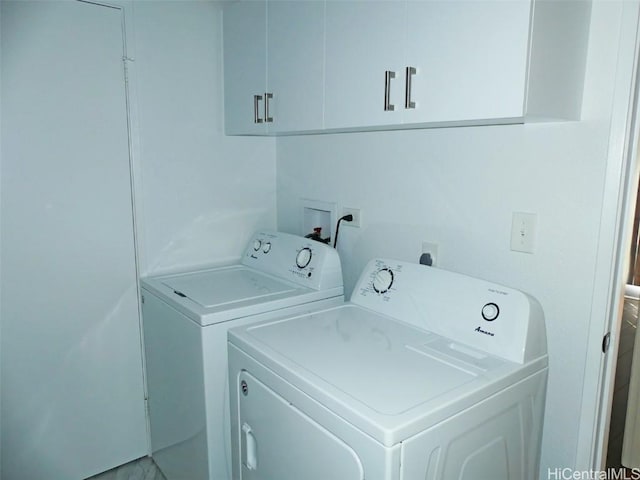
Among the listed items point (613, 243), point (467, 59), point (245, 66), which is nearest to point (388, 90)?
point (467, 59)

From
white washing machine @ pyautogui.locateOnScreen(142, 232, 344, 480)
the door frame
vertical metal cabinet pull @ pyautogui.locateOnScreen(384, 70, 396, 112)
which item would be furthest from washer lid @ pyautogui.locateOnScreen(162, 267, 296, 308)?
the door frame

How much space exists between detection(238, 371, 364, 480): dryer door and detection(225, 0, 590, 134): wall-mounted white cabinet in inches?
33.8

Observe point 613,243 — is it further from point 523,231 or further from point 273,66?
point 273,66

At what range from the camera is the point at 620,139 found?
1.18m

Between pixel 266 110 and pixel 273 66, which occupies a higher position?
pixel 273 66

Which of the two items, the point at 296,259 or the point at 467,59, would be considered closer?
the point at 467,59

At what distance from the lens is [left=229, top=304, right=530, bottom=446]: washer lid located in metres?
1.00

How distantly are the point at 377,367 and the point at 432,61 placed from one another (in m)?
0.83

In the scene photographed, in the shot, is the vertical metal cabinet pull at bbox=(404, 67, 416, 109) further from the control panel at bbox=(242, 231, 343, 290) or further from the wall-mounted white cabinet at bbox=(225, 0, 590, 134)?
the control panel at bbox=(242, 231, 343, 290)

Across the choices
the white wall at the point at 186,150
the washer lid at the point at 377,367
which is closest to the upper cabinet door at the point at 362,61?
the washer lid at the point at 377,367

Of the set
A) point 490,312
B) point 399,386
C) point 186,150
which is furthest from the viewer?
point 186,150

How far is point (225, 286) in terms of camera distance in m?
1.91

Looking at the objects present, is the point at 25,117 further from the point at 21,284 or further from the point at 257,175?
the point at 257,175

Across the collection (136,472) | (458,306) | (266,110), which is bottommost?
(136,472)
